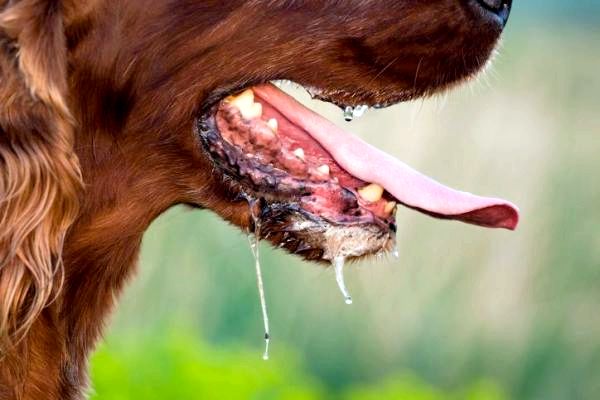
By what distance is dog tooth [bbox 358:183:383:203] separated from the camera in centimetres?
254

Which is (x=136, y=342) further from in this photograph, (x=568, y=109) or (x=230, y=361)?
(x=568, y=109)

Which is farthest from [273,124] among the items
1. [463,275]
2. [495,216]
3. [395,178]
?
[463,275]

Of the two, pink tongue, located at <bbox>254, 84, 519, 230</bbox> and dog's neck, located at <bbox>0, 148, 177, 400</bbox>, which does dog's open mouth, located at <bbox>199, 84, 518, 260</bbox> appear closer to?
pink tongue, located at <bbox>254, 84, 519, 230</bbox>

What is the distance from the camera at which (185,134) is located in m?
2.52

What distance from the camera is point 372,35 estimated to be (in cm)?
242

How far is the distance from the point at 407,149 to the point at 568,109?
65cm

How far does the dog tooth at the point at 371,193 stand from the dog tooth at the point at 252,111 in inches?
10.6

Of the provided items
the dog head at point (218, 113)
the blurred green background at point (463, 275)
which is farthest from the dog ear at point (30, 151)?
the blurred green background at point (463, 275)

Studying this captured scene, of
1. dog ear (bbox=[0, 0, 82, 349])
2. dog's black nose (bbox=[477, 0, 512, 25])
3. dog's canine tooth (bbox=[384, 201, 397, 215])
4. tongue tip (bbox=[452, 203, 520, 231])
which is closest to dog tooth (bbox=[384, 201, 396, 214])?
dog's canine tooth (bbox=[384, 201, 397, 215])

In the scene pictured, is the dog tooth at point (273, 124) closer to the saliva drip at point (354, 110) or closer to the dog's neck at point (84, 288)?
the saliva drip at point (354, 110)

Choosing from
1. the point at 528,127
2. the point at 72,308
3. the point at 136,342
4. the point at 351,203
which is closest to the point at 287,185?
the point at 351,203

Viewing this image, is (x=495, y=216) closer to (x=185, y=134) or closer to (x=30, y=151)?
(x=185, y=134)

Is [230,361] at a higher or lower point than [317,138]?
lower

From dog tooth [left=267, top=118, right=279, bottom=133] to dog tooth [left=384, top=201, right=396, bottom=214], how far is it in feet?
0.93
